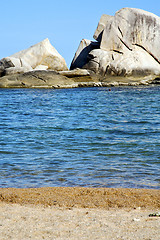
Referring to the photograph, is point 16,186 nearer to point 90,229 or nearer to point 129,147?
point 90,229

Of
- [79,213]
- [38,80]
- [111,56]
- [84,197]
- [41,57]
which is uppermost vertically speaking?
[41,57]

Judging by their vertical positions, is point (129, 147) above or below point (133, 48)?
below

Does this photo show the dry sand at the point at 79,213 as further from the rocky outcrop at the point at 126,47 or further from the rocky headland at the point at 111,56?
the rocky outcrop at the point at 126,47

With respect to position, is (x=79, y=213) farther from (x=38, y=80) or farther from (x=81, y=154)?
(x=38, y=80)

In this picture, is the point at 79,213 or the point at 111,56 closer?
the point at 79,213

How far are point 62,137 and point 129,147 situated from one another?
2.40 meters

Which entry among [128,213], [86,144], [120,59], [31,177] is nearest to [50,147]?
[86,144]

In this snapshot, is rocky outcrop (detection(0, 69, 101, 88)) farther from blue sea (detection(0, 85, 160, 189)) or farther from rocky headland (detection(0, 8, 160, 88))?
blue sea (detection(0, 85, 160, 189))

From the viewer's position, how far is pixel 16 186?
6.66 m

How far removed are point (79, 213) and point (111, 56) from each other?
149ft

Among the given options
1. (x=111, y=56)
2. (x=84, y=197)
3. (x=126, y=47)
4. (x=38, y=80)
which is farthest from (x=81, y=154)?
(x=126, y=47)

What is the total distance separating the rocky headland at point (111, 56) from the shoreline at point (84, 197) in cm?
3880

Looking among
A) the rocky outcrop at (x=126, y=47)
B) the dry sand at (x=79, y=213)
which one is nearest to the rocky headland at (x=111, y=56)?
the rocky outcrop at (x=126, y=47)

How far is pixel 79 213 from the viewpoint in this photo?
195 inches
